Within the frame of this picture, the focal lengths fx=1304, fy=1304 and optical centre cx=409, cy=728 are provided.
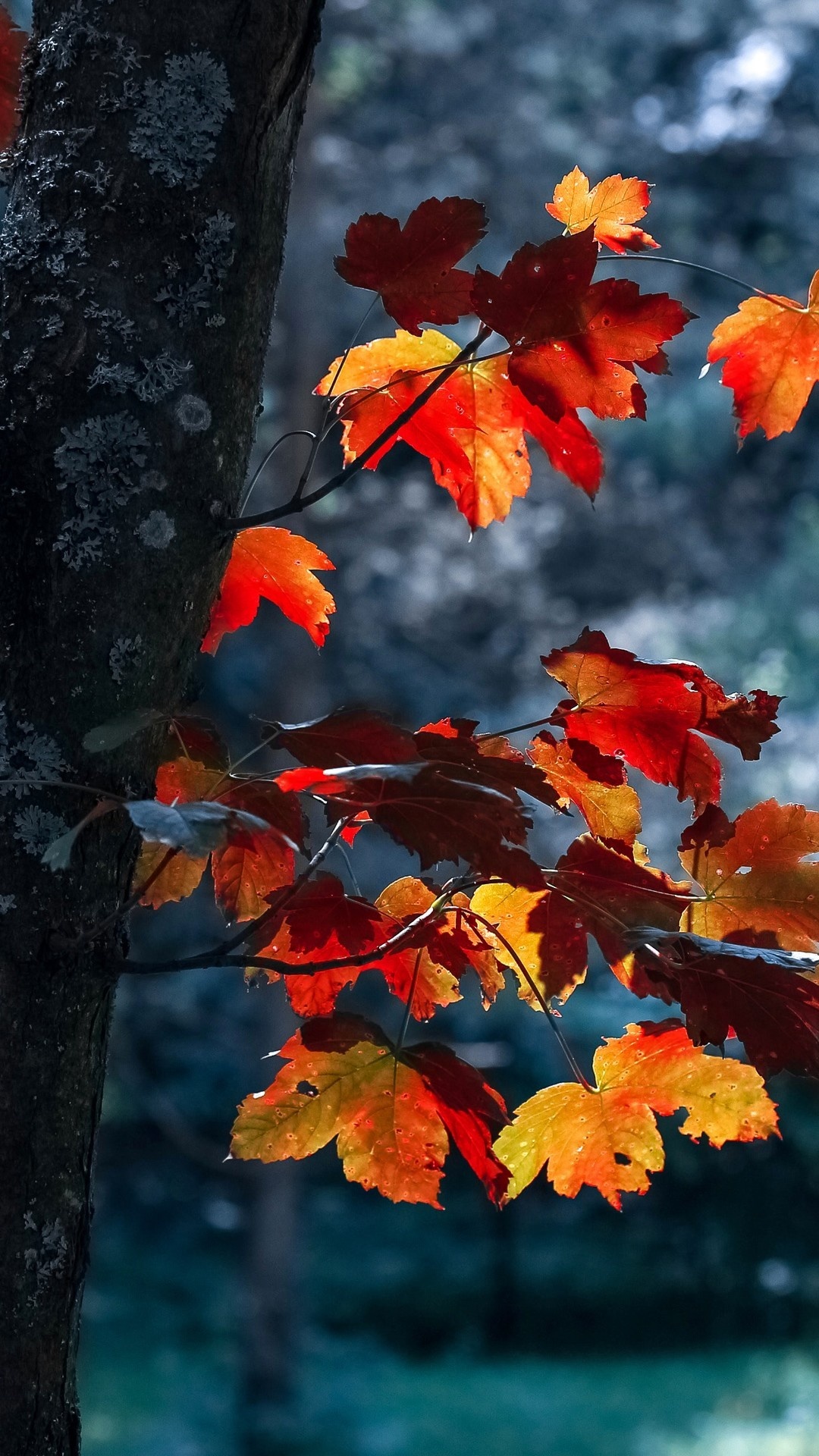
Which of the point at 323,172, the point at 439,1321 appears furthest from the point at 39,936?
the point at 439,1321

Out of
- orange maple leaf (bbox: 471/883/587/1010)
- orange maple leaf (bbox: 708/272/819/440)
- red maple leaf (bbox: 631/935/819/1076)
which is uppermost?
orange maple leaf (bbox: 708/272/819/440)

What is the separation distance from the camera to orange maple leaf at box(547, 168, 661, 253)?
83cm

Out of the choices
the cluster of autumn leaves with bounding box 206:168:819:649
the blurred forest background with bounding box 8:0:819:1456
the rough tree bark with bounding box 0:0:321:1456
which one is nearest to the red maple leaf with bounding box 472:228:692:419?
the cluster of autumn leaves with bounding box 206:168:819:649

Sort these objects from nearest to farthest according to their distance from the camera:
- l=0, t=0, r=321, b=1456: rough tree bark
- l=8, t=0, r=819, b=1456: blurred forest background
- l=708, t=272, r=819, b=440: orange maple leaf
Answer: l=0, t=0, r=321, b=1456: rough tree bark → l=708, t=272, r=819, b=440: orange maple leaf → l=8, t=0, r=819, b=1456: blurred forest background

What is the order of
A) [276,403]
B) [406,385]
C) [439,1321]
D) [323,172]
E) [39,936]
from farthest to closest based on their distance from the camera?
[439,1321]
[276,403]
[323,172]
[406,385]
[39,936]

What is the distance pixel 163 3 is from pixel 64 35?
0.06m

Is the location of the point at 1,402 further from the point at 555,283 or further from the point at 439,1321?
the point at 439,1321

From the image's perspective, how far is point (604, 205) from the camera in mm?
837

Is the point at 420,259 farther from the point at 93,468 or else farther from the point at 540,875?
the point at 540,875

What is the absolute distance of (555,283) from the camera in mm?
726

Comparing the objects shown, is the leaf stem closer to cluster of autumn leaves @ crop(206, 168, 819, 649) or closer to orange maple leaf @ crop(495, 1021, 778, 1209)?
orange maple leaf @ crop(495, 1021, 778, 1209)

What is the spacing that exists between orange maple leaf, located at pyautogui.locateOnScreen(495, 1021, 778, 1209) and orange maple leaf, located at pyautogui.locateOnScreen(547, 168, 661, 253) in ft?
1.67

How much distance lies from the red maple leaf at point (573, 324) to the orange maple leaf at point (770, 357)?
16 cm

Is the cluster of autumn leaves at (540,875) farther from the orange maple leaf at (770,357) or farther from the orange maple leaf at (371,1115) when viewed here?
the orange maple leaf at (770,357)
